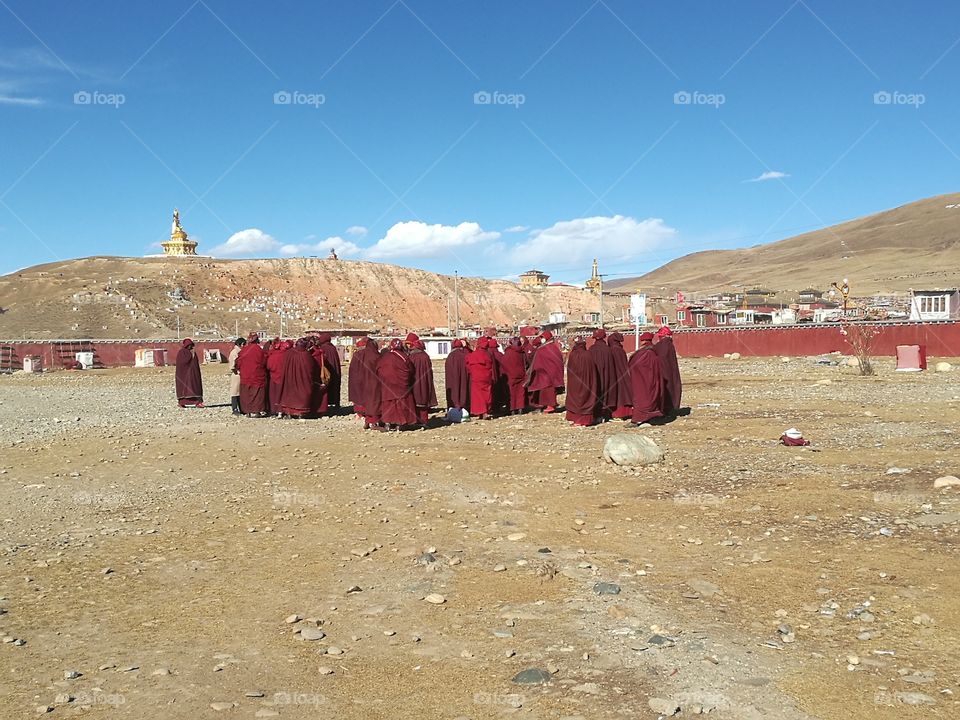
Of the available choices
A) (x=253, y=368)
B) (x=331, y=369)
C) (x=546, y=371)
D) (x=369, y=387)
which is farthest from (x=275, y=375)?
(x=546, y=371)

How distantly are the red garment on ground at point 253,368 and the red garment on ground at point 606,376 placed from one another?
6719 millimetres

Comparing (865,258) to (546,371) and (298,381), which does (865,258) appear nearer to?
(546,371)

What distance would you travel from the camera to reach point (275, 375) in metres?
16.7

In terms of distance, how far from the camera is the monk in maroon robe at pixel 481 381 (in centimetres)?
1574

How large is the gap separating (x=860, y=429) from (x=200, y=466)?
9477 millimetres

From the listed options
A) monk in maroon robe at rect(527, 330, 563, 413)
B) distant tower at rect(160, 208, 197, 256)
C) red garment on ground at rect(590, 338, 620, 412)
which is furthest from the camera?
distant tower at rect(160, 208, 197, 256)

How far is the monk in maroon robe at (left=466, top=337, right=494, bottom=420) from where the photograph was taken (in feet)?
51.6

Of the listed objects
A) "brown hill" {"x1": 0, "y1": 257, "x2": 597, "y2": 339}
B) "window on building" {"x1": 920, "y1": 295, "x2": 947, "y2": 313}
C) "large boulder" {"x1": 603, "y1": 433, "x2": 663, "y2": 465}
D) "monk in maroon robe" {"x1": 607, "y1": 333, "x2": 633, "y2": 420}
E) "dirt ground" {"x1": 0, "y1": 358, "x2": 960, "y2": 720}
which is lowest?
"dirt ground" {"x1": 0, "y1": 358, "x2": 960, "y2": 720}

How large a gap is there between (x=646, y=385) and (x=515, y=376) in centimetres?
347

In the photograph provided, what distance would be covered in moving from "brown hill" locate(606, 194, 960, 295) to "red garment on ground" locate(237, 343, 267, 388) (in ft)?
253

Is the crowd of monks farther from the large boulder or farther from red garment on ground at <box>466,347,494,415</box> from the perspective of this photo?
the large boulder

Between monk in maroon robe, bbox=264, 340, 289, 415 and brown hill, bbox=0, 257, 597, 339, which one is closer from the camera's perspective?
monk in maroon robe, bbox=264, 340, 289, 415

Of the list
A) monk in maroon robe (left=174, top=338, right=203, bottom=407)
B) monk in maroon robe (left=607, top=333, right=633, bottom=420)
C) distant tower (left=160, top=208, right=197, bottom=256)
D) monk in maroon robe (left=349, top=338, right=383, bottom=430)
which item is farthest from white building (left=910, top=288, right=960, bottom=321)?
distant tower (left=160, top=208, right=197, bottom=256)

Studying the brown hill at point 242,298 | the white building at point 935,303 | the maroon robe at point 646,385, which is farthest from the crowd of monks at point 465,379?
the brown hill at point 242,298
